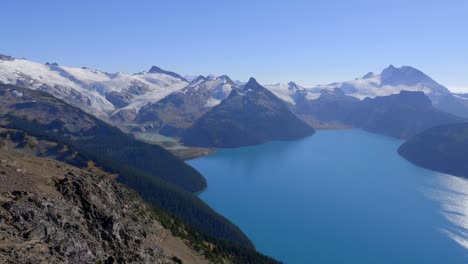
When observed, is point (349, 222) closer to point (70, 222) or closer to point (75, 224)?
point (75, 224)

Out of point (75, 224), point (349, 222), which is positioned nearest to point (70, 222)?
point (75, 224)

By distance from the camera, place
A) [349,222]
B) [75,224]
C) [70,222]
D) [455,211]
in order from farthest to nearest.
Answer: [455,211] < [349,222] < [75,224] < [70,222]

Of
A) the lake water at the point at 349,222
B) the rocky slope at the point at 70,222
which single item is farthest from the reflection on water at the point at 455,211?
the rocky slope at the point at 70,222

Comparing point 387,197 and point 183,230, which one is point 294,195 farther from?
point 183,230

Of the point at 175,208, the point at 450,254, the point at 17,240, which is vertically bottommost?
the point at 175,208

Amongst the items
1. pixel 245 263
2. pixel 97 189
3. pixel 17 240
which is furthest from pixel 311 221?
pixel 17 240

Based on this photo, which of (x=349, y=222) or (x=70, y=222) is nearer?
(x=70, y=222)

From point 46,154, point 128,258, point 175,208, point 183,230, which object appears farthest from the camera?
point 46,154

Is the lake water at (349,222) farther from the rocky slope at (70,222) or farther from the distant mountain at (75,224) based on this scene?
the rocky slope at (70,222)
